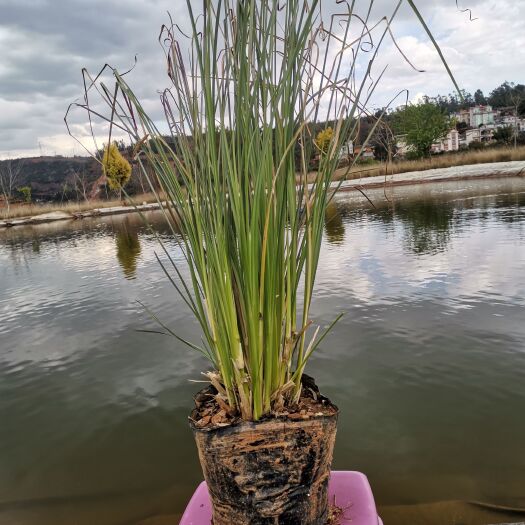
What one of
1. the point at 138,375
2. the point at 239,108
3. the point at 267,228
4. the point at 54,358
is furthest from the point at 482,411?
the point at 54,358

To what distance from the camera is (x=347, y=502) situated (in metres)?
1.07

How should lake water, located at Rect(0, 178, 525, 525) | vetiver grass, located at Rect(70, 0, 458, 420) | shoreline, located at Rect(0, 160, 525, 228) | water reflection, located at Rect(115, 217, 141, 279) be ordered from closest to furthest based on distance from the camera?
1. vetiver grass, located at Rect(70, 0, 458, 420)
2. lake water, located at Rect(0, 178, 525, 525)
3. water reflection, located at Rect(115, 217, 141, 279)
4. shoreline, located at Rect(0, 160, 525, 228)

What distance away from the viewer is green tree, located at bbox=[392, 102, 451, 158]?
33.4 metres

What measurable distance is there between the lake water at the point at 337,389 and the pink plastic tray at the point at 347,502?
339 mm

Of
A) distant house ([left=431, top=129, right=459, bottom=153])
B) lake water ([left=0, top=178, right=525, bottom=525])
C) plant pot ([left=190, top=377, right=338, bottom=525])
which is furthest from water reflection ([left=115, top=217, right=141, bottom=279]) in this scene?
distant house ([left=431, top=129, right=459, bottom=153])

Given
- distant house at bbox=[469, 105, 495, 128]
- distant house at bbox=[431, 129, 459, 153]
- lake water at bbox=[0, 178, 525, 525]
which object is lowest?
lake water at bbox=[0, 178, 525, 525]

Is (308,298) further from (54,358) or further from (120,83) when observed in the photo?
(54,358)

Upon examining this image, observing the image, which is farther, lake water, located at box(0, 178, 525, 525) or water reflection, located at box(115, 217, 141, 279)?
water reflection, located at box(115, 217, 141, 279)

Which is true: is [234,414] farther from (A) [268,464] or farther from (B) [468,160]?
(B) [468,160]

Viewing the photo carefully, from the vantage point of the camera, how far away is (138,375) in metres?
2.51

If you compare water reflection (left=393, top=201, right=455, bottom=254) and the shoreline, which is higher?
the shoreline

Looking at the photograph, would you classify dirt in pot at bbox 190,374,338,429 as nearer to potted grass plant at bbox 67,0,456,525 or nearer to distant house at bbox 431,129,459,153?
potted grass plant at bbox 67,0,456,525

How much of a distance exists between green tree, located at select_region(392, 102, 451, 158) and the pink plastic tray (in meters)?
34.9

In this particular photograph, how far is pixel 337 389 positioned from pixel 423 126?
35679 millimetres
